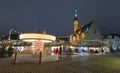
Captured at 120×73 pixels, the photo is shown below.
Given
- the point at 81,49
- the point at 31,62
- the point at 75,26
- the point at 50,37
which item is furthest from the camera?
the point at 75,26

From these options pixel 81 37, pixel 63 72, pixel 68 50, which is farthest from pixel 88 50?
pixel 63 72


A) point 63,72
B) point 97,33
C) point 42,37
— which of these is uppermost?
point 97,33

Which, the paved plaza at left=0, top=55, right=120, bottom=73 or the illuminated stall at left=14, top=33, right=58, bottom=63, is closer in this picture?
the paved plaza at left=0, top=55, right=120, bottom=73

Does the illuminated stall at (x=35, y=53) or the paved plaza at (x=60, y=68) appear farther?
the illuminated stall at (x=35, y=53)

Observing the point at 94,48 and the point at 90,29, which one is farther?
the point at 90,29

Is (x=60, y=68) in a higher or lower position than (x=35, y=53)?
lower

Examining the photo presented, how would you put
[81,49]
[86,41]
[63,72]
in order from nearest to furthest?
[63,72] < [81,49] < [86,41]

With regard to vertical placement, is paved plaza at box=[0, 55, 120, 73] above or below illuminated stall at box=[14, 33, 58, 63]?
below

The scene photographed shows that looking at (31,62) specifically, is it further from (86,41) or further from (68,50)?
(86,41)

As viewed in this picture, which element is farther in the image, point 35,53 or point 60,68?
point 35,53

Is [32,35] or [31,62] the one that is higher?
[32,35]

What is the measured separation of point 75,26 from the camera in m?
99.9

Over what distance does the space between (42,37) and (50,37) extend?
5.49 ft

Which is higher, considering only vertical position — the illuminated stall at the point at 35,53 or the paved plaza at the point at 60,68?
the illuminated stall at the point at 35,53
